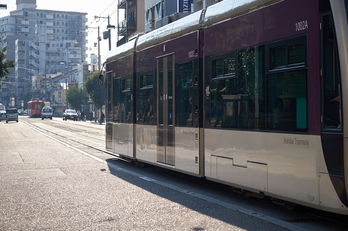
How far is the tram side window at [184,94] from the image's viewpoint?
9.69 meters

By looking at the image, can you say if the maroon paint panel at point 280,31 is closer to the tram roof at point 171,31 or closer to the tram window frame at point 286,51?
the tram window frame at point 286,51

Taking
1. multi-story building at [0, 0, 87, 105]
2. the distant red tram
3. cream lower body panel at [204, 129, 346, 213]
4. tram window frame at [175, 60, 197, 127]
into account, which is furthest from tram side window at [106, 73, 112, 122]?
multi-story building at [0, 0, 87, 105]

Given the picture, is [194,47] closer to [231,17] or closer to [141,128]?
[231,17]

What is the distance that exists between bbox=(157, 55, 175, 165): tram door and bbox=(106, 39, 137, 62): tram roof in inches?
95.1

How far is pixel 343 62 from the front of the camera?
584 centimetres

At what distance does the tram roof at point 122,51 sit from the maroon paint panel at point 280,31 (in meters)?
4.90

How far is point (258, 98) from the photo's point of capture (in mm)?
7441

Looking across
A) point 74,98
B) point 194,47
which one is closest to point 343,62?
point 194,47

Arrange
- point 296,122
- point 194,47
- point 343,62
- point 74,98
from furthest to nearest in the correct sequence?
point 74,98
point 194,47
point 296,122
point 343,62

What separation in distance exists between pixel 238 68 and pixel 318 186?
2.56 meters

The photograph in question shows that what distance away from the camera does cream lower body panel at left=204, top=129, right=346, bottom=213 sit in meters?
6.26

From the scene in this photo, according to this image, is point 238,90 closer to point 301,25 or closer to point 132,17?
point 301,25

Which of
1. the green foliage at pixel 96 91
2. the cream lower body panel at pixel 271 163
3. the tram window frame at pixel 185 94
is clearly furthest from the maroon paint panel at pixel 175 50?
the green foliage at pixel 96 91

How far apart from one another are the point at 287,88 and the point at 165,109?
14.6 ft
